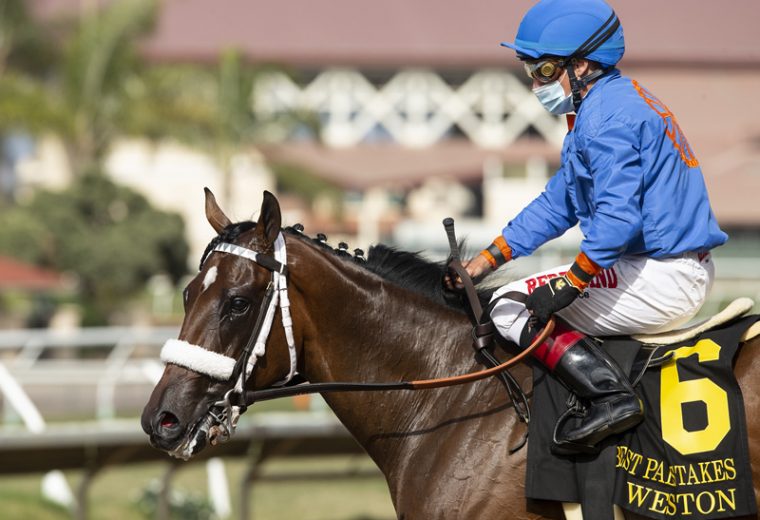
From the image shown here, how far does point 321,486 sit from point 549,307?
876 centimetres

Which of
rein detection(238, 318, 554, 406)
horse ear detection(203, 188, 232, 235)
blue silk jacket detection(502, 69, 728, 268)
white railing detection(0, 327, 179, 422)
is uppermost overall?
blue silk jacket detection(502, 69, 728, 268)

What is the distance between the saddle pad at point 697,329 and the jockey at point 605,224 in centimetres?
4

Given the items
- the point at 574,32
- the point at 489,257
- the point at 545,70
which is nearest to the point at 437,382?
the point at 489,257

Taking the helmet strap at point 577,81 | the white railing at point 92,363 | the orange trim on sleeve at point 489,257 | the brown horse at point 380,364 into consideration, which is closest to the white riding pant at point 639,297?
the brown horse at point 380,364

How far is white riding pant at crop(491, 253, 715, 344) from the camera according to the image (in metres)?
3.15

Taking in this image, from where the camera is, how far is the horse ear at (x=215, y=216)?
343 centimetres

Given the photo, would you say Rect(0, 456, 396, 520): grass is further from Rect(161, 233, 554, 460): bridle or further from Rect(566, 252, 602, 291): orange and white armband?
Rect(566, 252, 602, 291): orange and white armband

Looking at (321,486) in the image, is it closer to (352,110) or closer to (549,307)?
(549,307)

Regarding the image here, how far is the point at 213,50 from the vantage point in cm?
4347

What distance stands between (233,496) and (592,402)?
8321mm

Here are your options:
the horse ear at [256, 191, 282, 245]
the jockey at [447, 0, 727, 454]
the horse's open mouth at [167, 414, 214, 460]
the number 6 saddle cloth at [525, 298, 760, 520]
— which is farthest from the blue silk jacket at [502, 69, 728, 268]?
the horse's open mouth at [167, 414, 214, 460]

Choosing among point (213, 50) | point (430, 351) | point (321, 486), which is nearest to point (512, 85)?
point (213, 50)

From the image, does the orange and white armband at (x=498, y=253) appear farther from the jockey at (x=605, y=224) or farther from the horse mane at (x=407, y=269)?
the jockey at (x=605, y=224)

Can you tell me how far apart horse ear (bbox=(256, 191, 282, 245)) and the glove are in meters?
0.83
